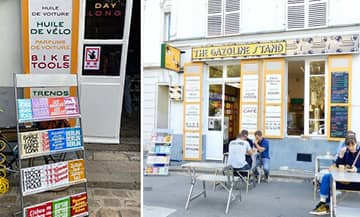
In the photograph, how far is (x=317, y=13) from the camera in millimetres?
6910

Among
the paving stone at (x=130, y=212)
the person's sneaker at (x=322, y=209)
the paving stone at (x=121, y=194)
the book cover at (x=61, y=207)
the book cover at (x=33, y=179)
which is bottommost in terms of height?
the person's sneaker at (x=322, y=209)

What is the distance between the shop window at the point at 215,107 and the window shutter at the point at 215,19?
3.33 feet

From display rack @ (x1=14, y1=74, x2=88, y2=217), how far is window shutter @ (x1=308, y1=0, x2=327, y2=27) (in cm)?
485

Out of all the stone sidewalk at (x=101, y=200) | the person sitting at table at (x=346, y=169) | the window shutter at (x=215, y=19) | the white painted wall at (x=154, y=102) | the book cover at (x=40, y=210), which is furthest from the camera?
→ the window shutter at (x=215, y=19)

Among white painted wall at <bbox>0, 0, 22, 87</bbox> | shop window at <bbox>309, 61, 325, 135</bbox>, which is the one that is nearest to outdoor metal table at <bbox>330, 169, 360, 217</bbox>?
shop window at <bbox>309, 61, 325, 135</bbox>

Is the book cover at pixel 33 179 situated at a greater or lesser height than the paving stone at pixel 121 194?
greater

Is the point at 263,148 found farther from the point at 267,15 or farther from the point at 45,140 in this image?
the point at 45,140

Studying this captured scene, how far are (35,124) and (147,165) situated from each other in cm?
350

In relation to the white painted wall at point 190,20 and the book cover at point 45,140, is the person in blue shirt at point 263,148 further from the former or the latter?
the book cover at point 45,140

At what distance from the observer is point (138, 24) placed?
378 centimetres

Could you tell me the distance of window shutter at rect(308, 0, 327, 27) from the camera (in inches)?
269

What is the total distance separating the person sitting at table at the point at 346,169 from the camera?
4.05 meters

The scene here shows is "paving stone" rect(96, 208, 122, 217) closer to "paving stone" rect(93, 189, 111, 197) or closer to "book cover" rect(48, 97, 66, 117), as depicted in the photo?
"paving stone" rect(93, 189, 111, 197)

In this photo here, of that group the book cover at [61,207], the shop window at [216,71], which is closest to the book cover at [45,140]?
the book cover at [61,207]
